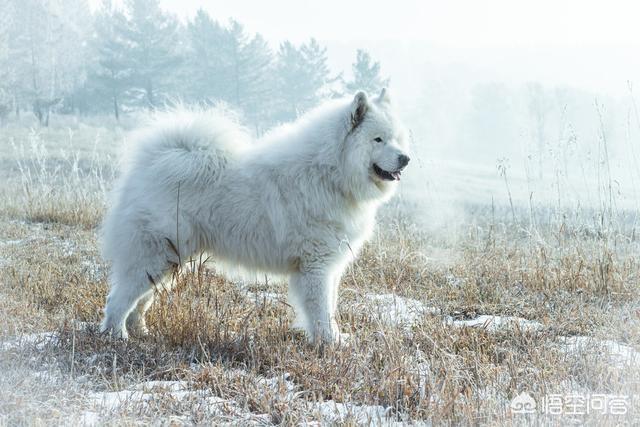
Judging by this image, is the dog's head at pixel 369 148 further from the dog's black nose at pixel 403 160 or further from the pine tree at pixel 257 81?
the pine tree at pixel 257 81

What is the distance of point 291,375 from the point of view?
10.9 ft

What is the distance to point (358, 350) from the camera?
11.7ft

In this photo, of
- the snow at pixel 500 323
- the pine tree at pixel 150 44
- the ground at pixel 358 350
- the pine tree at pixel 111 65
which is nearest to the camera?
the ground at pixel 358 350

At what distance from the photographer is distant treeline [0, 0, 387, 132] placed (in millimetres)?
40656

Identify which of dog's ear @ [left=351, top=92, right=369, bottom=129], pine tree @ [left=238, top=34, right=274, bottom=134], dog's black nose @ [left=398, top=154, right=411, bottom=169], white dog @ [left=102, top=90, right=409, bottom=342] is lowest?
pine tree @ [left=238, top=34, right=274, bottom=134]

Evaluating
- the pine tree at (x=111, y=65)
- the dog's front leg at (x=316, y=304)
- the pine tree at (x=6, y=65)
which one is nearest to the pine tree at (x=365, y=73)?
the pine tree at (x=111, y=65)

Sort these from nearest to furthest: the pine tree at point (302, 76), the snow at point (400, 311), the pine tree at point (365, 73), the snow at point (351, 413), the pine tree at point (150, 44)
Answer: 1. the snow at point (351, 413)
2. the snow at point (400, 311)
3. the pine tree at point (150, 44)
4. the pine tree at point (365, 73)
5. the pine tree at point (302, 76)

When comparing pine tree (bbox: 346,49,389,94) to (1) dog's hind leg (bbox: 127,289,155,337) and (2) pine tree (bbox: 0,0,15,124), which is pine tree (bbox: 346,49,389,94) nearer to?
(2) pine tree (bbox: 0,0,15,124)

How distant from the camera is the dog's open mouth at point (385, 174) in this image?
4.32 meters

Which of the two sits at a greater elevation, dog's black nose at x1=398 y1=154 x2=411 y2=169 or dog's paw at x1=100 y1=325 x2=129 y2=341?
dog's black nose at x1=398 y1=154 x2=411 y2=169

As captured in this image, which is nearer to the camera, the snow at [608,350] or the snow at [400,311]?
the snow at [608,350]

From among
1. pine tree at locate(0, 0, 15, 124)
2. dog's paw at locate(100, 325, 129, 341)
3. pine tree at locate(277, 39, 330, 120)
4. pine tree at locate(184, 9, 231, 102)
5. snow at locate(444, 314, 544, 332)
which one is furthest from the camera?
pine tree at locate(277, 39, 330, 120)

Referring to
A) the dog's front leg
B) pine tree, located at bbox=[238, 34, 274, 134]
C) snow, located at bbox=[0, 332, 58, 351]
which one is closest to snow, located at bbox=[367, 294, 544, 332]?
the dog's front leg

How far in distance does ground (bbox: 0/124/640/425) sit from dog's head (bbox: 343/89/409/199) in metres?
0.77
